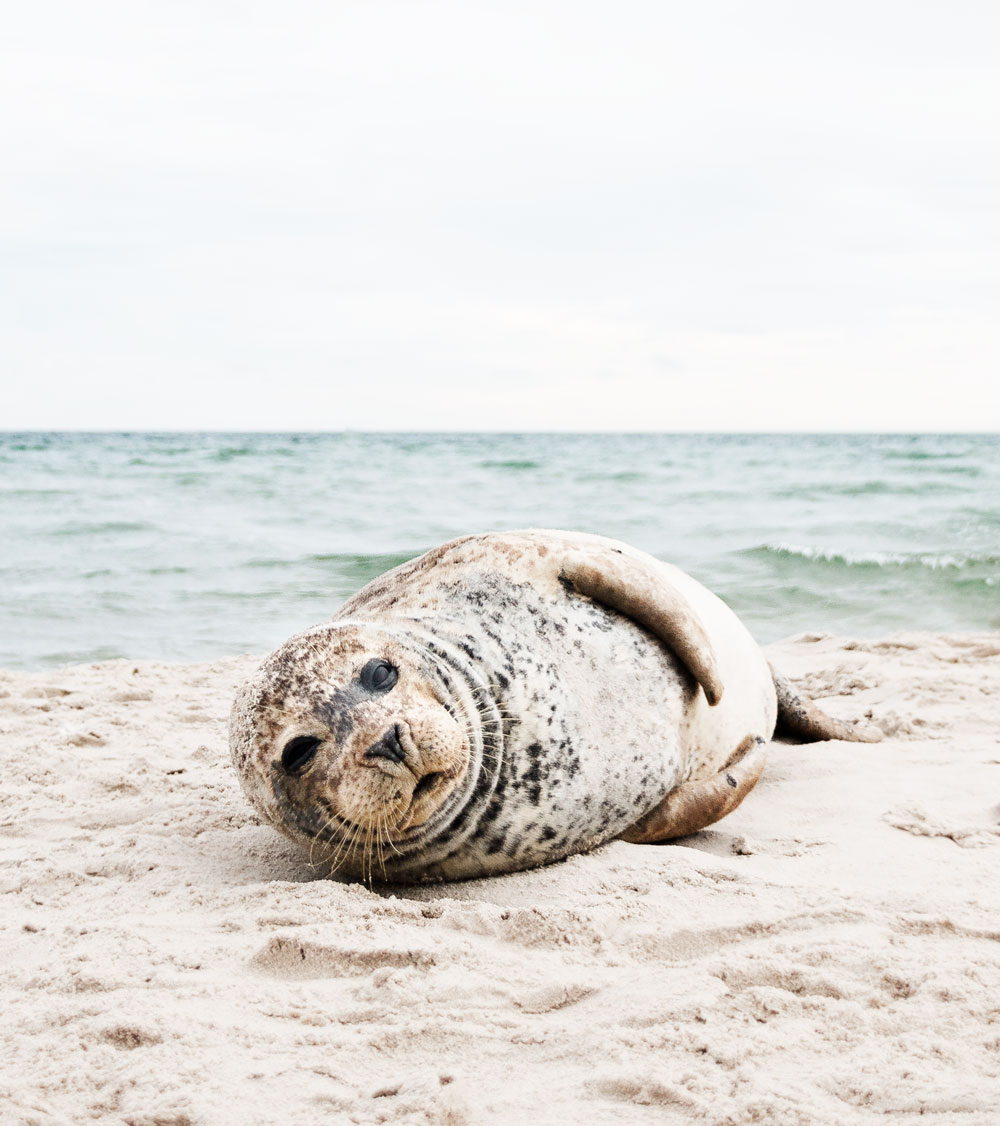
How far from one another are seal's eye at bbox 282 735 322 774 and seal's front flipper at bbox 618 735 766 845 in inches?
38.2

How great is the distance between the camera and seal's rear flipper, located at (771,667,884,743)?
168 inches

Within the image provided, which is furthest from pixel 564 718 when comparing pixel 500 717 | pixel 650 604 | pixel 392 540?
pixel 392 540

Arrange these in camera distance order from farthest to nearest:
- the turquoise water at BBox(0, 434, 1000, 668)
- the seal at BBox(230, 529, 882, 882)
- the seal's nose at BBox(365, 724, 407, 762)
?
the turquoise water at BBox(0, 434, 1000, 668)
the seal at BBox(230, 529, 882, 882)
the seal's nose at BBox(365, 724, 407, 762)

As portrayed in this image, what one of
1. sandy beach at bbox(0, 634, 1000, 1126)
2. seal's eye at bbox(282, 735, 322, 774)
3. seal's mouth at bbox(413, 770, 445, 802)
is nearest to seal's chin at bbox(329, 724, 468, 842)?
seal's mouth at bbox(413, 770, 445, 802)

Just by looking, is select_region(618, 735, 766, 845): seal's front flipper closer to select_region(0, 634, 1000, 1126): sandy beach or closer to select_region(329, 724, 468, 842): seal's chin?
select_region(0, 634, 1000, 1126): sandy beach

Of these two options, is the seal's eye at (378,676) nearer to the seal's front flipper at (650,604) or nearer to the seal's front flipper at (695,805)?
the seal's front flipper at (650,604)

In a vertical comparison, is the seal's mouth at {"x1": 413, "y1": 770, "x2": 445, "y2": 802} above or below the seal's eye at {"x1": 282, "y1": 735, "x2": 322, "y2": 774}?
below

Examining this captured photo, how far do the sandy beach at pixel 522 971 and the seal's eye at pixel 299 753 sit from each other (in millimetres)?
341

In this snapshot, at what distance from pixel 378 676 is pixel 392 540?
9903mm

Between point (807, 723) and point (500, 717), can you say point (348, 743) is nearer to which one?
point (500, 717)

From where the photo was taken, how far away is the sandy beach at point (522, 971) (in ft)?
6.08

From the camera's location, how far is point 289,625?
805cm

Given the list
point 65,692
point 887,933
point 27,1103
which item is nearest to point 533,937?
point 887,933

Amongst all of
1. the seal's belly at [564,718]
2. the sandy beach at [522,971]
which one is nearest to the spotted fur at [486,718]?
the seal's belly at [564,718]
